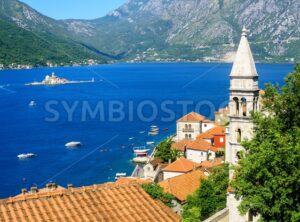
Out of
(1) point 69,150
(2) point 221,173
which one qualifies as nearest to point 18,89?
(1) point 69,150

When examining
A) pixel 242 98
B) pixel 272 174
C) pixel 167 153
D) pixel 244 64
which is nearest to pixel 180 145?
pixel 167 153

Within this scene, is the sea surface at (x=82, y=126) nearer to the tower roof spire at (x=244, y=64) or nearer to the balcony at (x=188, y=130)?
the balcony at (x=188, y=130)

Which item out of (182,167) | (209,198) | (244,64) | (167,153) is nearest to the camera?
(244,64)

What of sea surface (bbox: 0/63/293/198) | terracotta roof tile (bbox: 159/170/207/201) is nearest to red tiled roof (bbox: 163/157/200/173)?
terracotta roof tile (bbox: 159/170/207/201)

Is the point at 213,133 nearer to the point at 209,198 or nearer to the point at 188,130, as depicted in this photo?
the point at 188,130

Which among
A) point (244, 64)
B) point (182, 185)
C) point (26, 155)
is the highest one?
point (244, 64)

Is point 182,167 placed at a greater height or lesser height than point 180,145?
lesser

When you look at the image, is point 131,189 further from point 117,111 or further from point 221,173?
point 117,111
